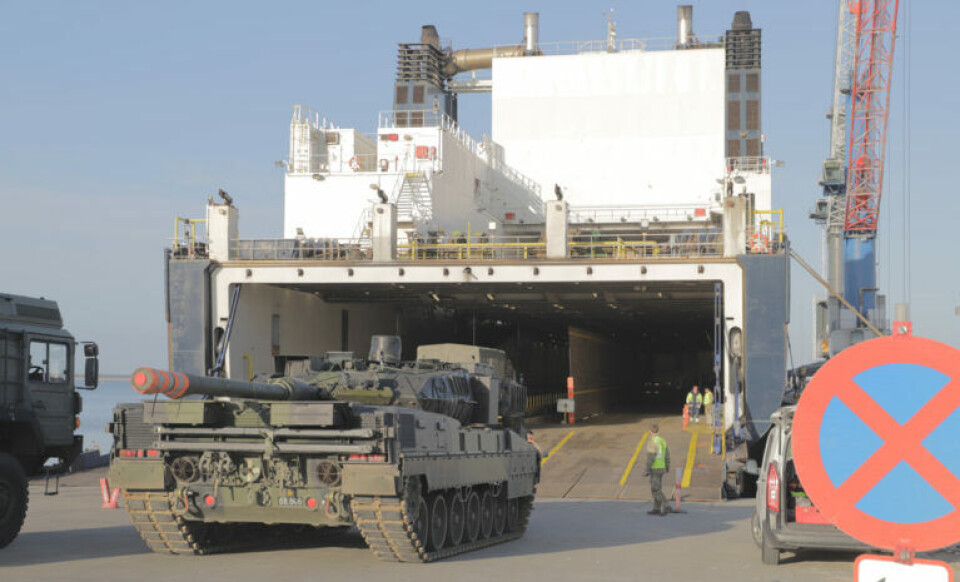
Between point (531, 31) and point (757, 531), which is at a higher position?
point (531, 31)

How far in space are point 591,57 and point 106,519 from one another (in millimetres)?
36147

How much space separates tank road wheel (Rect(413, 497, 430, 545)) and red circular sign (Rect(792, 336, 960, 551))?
26.7 feet

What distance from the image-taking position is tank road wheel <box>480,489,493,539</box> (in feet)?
49.6

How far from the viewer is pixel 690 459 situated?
86.6 ft

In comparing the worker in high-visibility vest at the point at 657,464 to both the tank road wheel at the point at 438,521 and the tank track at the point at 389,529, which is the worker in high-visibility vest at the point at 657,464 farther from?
the tank track at the point at 389,529

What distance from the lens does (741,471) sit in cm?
2328

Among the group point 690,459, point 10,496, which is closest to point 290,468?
point 10,496

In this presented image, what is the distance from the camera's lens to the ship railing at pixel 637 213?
46.4 m

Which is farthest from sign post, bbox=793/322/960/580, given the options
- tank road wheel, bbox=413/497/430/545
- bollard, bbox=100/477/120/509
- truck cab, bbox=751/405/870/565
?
bollard, bbox=100/477/120/509

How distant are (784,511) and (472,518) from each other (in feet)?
13.9

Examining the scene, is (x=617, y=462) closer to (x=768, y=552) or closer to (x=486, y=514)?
(x=486, y=514)

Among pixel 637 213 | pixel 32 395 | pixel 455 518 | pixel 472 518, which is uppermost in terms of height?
pixel 637 213

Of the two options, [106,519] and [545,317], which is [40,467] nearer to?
[106,519]

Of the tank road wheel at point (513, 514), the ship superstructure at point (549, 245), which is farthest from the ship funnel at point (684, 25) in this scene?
the tank road wheel at point (513, 514)
